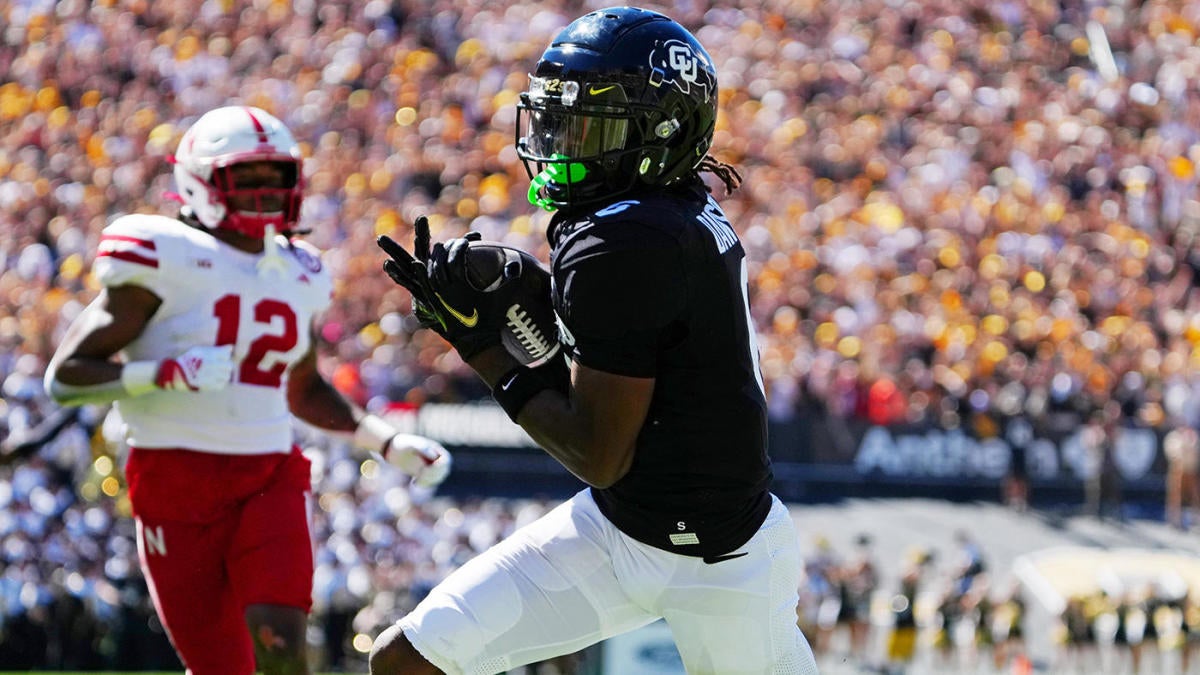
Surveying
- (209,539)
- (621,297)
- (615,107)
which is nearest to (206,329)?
(209,539)

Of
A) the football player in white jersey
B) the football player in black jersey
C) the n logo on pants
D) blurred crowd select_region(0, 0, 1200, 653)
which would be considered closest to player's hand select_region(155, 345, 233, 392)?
the football player in white jersey

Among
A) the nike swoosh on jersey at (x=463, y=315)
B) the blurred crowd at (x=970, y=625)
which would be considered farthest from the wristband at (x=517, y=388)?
the blurred crowd at (x=970, y=625)

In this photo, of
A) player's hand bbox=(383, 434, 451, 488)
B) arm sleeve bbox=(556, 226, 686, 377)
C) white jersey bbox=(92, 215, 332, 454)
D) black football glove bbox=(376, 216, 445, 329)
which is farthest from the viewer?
player's hand bbox=(383, 434, 451, 488)

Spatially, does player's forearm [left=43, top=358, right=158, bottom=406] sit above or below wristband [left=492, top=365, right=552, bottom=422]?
below

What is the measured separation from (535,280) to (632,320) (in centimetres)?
36

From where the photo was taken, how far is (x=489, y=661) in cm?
356

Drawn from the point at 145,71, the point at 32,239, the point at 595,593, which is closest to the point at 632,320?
the point at 595,593

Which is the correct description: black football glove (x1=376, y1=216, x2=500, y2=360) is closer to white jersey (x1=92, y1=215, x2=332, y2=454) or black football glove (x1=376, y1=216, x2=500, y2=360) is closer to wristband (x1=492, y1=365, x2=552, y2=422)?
wristband (x1=492, y1=365, x2=552, y2=422)

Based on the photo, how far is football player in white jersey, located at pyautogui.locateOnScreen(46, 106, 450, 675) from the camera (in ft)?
15.1

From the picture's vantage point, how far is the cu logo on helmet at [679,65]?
351 centimetres

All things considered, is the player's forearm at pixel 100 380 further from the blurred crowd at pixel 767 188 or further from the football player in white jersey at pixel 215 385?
the blurred crowd at pixel 767 188

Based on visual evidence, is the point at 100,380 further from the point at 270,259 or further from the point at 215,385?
the point at 270,259

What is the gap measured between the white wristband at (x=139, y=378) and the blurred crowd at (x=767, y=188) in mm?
6890

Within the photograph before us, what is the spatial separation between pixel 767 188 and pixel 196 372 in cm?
1316
